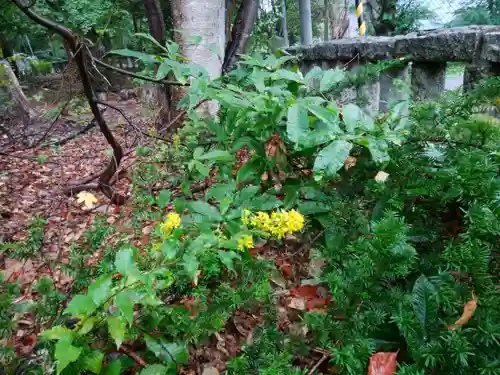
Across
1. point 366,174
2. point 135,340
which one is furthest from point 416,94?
point 135,340

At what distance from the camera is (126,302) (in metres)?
0.82

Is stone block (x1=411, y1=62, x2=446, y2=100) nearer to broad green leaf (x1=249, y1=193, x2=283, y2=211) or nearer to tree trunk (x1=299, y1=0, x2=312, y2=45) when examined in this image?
broad green leaf (x1=249, y1=193, x2=283, y2=211)

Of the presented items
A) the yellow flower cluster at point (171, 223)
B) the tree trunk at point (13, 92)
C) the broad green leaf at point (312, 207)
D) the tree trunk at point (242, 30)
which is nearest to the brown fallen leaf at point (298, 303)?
the broad green leaf at point (312, 207)

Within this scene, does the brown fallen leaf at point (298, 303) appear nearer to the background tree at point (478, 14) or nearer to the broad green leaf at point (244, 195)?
the broad green leaf at point (244, 195)

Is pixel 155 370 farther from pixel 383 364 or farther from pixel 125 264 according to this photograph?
pixel 383 364

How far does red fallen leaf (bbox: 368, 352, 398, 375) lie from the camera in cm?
92

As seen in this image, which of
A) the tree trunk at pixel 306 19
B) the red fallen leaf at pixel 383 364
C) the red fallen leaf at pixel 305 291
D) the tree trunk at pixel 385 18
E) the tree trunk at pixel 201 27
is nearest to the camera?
the red fallen leaf at pixel 383 364

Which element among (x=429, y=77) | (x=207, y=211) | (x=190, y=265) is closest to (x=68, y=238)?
(x=207, y=211)

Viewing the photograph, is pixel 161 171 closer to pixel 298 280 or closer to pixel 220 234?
pixel 298 280

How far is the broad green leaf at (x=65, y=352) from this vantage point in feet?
2.65

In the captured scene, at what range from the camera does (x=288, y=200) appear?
140cm

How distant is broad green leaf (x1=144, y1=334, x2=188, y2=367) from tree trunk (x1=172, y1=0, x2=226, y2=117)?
203 centimetres

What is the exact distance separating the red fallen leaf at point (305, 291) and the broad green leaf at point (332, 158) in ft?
2.11

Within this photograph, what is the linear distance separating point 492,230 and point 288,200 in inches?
25.7
